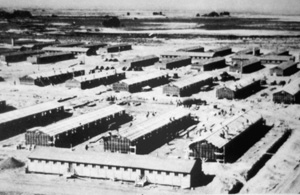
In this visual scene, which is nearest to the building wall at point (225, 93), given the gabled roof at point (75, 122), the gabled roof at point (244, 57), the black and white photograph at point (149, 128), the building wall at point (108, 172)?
the black and white photograph at point (149, 128)

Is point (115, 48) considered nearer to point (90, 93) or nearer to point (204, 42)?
point (204, 42)

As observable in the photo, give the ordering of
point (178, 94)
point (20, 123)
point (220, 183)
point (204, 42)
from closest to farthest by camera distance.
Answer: point (220, 183) → point (20, 123) → point (178, 94) → point (204, 42)

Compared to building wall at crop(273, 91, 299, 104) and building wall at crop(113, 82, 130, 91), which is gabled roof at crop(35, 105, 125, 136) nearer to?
building wall at crop(113, 82, 130, 91)

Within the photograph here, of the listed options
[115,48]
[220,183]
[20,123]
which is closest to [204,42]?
[115,48]

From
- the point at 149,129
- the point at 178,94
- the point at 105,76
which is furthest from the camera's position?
the point at 105,76

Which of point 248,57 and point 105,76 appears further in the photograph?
point 248,57

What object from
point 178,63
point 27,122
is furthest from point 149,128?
point 178,63
